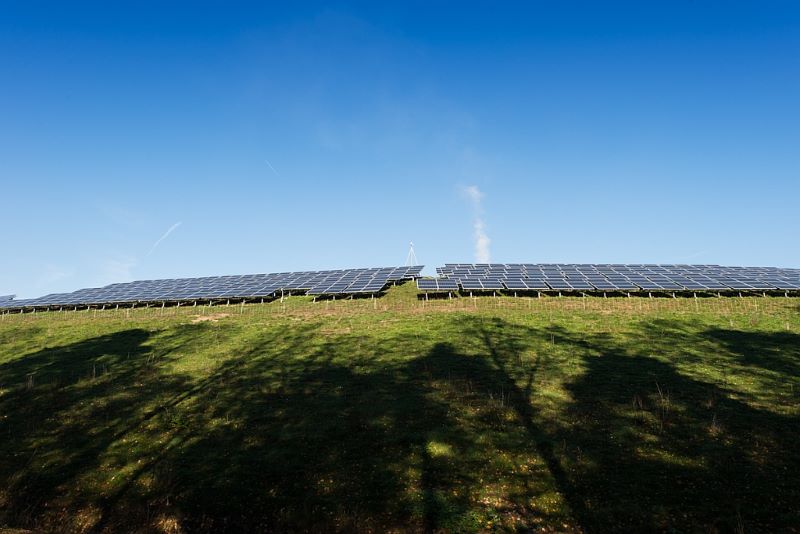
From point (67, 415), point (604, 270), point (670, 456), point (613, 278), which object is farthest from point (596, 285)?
point (67, 415)

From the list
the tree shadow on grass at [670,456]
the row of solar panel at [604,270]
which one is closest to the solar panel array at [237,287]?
the row of solar panel at [604,270]

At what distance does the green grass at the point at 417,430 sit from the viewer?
35.0 ft

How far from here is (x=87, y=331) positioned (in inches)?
1404

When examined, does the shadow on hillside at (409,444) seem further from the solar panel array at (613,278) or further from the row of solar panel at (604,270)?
the row of solar panel at (604,270)

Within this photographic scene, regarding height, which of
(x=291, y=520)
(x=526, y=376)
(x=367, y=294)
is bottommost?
(x=291, y=520)

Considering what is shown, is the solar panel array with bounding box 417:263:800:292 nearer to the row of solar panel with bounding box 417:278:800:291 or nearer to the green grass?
the row of solar panel with bounding box 417:278:800:291

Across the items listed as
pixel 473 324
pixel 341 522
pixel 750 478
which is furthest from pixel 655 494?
pixel 473 324

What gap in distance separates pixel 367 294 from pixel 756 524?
3765cm

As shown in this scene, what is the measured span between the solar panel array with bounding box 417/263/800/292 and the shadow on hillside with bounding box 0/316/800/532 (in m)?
17.4

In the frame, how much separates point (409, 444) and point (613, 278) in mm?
40261

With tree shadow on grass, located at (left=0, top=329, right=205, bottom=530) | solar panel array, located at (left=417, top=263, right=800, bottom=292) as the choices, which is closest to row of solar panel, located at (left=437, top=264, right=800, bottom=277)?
solar panel array, located at (left=417, top=263, right=800, bottom=292)

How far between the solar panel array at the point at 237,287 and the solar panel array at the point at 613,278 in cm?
734

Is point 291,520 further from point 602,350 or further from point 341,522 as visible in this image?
point 602,350

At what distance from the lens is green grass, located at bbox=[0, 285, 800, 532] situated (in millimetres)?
10664
